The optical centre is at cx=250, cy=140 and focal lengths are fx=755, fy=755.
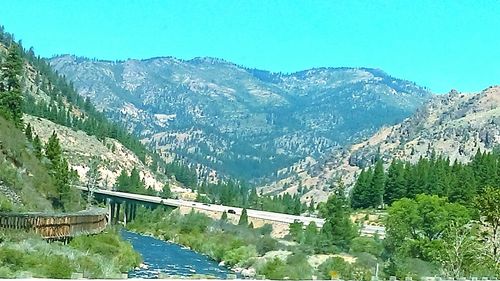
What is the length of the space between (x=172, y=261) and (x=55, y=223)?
25965mm

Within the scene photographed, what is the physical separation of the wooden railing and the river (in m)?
5.24

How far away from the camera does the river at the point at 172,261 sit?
61781 millimetres

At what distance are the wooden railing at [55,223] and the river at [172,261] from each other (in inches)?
206

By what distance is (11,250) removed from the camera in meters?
28.0

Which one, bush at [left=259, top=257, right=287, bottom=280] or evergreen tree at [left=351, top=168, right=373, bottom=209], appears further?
evergreen tree at [left=351, top=168, right=373, bottom=209]

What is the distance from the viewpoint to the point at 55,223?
48.0m

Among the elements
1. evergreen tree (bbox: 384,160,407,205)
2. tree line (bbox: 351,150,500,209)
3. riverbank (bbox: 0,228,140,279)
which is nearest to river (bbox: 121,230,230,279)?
riverbank (bbox: 0,228,140,279)

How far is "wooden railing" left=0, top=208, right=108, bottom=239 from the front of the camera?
40.4 metres

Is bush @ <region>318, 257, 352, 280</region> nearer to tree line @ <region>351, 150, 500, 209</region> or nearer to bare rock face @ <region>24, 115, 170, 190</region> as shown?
tree line @ <region>351, 150, 500, 209</region>

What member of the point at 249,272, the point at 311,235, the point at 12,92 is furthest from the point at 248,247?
the point at 12,92

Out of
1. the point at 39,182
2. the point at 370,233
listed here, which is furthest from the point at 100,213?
the point at 370,233

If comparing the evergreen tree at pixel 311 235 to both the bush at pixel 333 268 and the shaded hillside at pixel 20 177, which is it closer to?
the bush at pixel 333 268

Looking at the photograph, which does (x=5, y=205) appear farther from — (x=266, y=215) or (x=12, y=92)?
(x=266, y=215)

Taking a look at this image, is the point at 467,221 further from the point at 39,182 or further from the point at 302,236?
the point at 39,182
